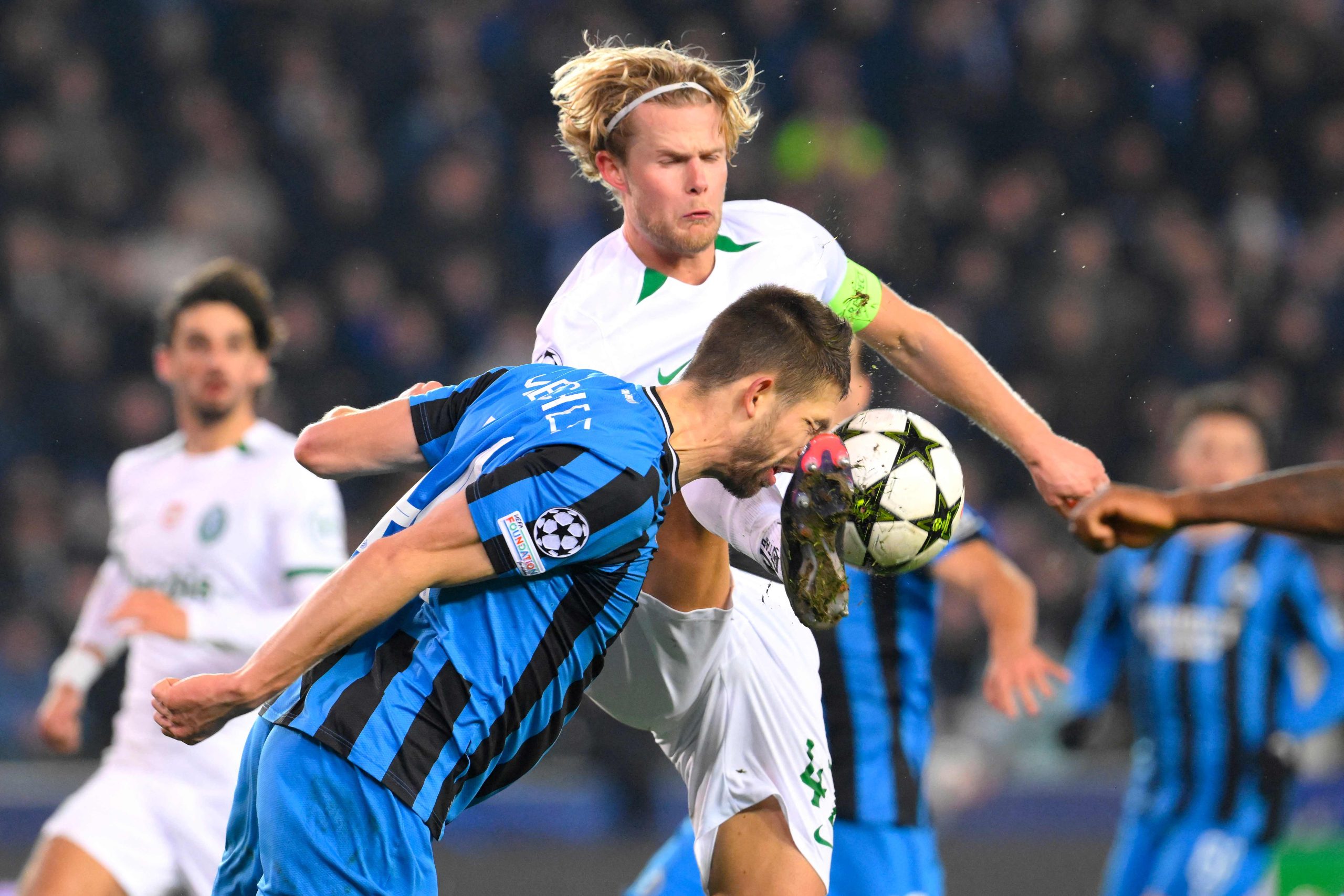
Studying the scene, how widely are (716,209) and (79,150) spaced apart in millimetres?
7372

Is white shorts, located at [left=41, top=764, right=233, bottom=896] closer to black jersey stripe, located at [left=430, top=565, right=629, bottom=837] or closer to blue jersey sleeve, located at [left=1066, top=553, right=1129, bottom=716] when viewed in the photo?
black jersey stripe, located at [left=430, top=565, right=629, bottom=837]

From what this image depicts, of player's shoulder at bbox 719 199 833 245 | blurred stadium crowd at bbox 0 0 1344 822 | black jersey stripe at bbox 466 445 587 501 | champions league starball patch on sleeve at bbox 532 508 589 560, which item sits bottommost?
champions league starball patch on sleeve at bbox 532 508 589 560

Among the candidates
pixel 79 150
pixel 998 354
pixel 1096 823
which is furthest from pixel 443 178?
pixel 1096 823

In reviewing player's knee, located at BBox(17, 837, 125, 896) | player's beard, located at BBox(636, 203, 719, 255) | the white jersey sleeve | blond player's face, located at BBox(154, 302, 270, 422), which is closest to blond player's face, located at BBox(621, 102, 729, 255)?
player's beard, located at BBox(636, 203, 719, 255)

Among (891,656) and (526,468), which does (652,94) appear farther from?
(891,656)

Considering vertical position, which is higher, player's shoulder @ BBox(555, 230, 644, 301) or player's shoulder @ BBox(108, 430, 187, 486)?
player's shoulder @ BBox(555, 230, 644, 301)

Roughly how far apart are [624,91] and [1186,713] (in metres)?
3.82

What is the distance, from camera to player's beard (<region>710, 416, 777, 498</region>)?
136 inches

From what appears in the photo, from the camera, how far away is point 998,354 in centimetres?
898

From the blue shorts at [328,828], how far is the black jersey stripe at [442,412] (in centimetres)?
73

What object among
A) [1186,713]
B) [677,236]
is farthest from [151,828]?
[1186,713]

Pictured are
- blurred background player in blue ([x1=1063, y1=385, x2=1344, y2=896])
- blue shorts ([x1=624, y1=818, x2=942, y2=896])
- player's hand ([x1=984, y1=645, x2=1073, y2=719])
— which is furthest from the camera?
blurred background player in blue ([x1=1063, y1=385, x2=1344, y2=896])

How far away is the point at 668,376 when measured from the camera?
405 cm

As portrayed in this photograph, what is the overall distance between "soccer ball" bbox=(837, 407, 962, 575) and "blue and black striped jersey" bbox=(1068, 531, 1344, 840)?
2.99m
